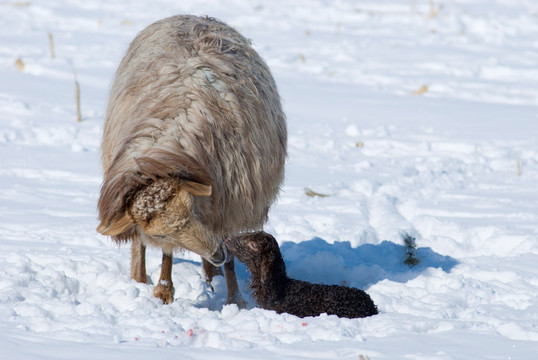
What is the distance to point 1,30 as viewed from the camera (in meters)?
14.0

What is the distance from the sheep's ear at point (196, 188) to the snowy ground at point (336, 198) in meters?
0.75

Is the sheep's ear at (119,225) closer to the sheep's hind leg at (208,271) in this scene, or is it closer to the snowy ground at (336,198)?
the snowy ground at (336,198)

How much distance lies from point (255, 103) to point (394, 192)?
295cm

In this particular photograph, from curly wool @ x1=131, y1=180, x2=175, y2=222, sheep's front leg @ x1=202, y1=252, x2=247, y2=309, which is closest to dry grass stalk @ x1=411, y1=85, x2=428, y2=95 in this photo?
sheep's front leg @ x1=202, y1=252, x2=247, y2=309

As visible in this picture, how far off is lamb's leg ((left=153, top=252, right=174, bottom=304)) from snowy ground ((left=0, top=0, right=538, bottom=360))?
101 millimetres

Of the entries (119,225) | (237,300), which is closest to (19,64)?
(237,300)

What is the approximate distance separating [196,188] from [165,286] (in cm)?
117

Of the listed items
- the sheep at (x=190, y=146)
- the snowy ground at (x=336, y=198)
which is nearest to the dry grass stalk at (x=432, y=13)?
the snowy ground at (x=336, y=198)

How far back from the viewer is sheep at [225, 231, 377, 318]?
4.46m

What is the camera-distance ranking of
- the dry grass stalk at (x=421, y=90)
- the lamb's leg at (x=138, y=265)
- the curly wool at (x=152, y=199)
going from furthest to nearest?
the dry grass stalk at (x=421, y=90), the lamb's leg at (x=138, y=265), the curly wool at (x=152, y=199)

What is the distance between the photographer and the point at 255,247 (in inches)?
192

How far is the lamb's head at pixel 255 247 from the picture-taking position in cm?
486

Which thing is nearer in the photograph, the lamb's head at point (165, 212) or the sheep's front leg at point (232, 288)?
the lamb's head at point (165, 212)

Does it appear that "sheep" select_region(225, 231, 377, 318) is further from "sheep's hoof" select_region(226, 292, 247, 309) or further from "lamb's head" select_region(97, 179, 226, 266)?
"lamb's head" select_region(97, 179, 226, 266)
